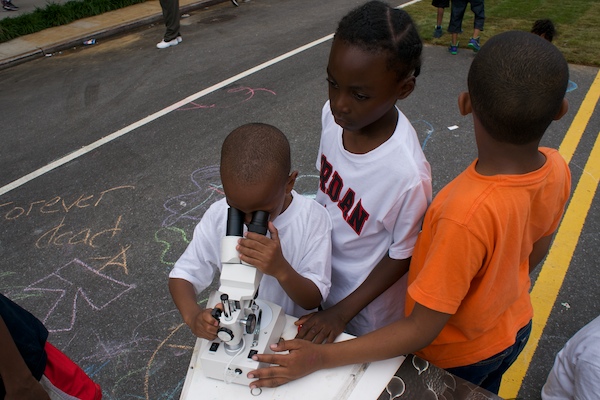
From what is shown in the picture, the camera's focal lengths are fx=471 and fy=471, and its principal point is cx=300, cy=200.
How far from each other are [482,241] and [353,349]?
475 mm

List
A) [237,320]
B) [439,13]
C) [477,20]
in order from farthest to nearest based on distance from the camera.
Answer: [439,13], [477,20], [237,320]

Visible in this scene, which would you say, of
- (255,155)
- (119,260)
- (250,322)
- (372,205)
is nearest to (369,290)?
(372,205)

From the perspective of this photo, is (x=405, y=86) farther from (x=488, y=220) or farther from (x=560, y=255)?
(x=560, y=255)

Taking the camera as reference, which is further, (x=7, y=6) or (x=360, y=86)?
(x=7, y=6)

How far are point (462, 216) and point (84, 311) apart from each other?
104 inches

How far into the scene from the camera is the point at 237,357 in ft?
4.23

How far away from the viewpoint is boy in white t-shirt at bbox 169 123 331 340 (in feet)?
4.41

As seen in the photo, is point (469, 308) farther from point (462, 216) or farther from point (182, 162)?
point (182, 162)

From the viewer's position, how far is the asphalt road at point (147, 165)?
281cm

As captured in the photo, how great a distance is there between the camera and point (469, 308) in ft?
4.39

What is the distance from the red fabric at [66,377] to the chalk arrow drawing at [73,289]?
3.35ft

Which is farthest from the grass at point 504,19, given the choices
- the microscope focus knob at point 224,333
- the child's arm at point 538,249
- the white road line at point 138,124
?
the microscope focus knob at point 224,333

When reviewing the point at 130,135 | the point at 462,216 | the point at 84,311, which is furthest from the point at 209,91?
the point at 462,216

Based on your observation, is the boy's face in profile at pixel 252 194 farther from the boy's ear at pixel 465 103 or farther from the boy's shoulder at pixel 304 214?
the boy's ear at pixel 465 103
